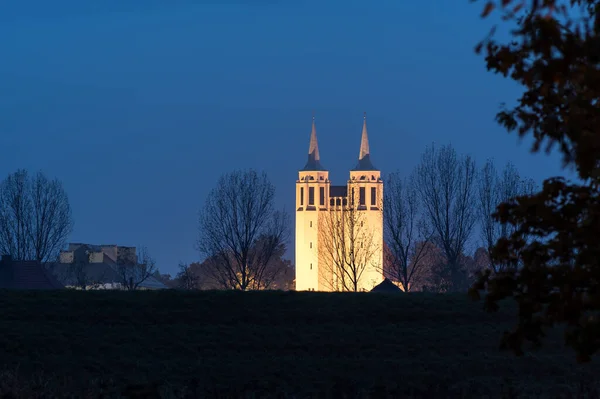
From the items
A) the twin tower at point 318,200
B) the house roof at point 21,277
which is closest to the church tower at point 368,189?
the twin tower at point 318,200

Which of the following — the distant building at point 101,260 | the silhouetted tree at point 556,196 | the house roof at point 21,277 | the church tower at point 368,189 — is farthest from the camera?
the church tower at point 368,189

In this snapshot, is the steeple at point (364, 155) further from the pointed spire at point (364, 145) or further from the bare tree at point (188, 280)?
the bare tree at point (188, 280)

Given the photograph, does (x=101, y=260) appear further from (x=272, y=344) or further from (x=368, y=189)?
(x=272, y=344)

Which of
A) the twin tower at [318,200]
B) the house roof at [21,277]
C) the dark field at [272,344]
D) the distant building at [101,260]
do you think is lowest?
the dark field at [272,344]

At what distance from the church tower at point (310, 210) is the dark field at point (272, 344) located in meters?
133

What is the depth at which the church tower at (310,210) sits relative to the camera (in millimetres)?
170750

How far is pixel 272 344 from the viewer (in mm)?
28219

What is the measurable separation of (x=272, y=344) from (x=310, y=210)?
15056cm

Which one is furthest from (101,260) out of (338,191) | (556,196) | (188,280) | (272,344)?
(556,196)

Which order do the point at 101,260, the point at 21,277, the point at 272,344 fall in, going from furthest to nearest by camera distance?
the point at 101,260, the point at 21,277, the point at 272,344

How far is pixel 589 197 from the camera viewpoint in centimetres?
832

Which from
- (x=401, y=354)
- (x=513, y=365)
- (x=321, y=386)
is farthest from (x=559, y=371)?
(x=321, y=386)

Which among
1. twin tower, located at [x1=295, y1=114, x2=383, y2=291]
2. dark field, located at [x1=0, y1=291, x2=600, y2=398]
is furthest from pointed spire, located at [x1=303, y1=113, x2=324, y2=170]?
dark field, located at [x1=0, y1=291, x2=600, y2=398]

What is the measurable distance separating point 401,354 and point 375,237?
445 feet
